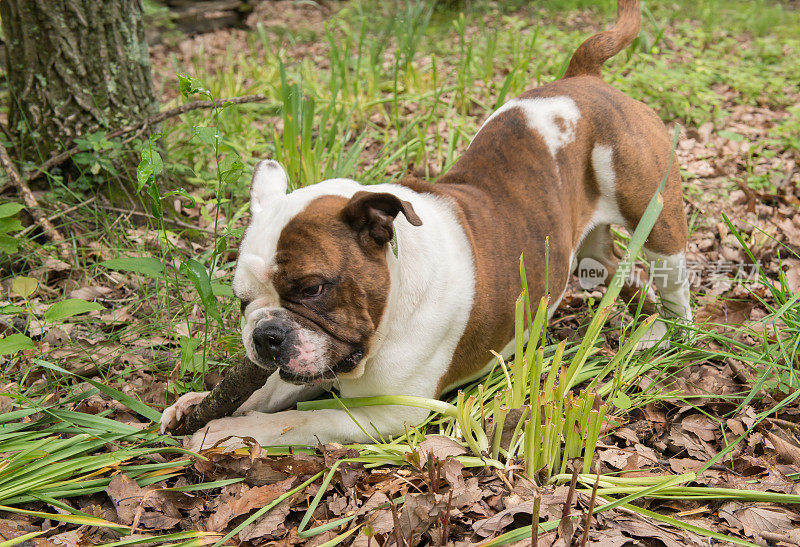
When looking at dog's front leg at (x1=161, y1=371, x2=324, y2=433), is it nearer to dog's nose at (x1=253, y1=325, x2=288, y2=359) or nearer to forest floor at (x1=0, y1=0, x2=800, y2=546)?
forest floor at (x1=0, y1=0, x2=800, y2=546)

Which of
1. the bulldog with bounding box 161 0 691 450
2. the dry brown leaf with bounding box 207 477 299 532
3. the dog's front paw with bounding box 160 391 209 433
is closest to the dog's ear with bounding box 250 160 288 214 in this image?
the bulldog with bounding box 161 0 691 450

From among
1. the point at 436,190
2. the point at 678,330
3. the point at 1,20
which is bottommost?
the point at 678,330

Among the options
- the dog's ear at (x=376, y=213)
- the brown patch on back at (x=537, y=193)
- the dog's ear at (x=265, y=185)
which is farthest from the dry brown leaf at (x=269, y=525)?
the dog's ear at (x=265, y=185)

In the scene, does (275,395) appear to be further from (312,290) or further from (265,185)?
(265,185)

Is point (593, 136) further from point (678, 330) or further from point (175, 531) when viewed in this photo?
point (175, 531)

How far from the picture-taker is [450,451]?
287 centimetres

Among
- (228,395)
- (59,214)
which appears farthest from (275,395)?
(59,214)

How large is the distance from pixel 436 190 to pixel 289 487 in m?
1.54

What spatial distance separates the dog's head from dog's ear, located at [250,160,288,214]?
0.29 metres

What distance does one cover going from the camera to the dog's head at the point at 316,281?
2674mm

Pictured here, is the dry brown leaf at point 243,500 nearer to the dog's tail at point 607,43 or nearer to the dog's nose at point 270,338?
the dog's nose at point 270,338

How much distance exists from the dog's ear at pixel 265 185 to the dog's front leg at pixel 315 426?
3.08 ft

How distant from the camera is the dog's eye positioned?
270 centimetres

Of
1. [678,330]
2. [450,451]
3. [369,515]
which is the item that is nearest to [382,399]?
[450,451]
